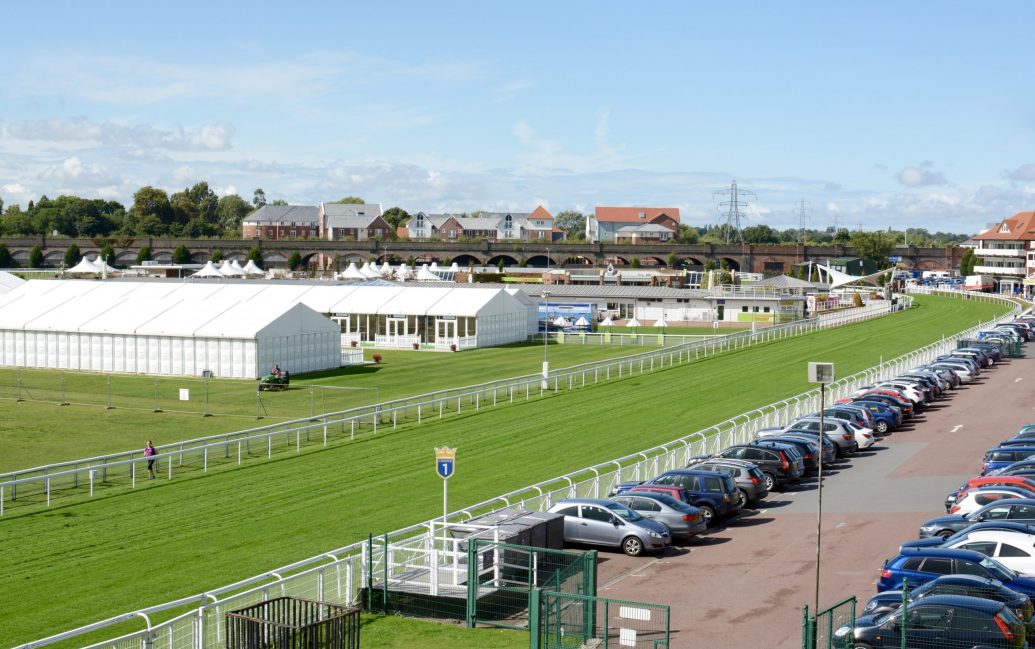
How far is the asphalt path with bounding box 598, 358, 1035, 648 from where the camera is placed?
19.0 m

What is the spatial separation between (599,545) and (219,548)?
26.9 ft

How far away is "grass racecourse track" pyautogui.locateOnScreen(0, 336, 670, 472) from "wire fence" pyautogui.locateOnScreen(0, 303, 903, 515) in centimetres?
142

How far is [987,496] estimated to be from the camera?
26.1 m

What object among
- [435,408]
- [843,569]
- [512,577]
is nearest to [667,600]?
[512,577]

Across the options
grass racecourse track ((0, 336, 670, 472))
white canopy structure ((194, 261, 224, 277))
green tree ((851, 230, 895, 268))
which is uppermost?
green tree ((851, 230, 895, 268))

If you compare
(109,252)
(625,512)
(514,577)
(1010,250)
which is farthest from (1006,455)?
(109,252)

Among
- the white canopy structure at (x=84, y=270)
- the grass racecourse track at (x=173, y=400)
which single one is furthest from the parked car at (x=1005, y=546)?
the white canopy structure at (x=84, y=270)

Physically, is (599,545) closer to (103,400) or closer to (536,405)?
(536,405)

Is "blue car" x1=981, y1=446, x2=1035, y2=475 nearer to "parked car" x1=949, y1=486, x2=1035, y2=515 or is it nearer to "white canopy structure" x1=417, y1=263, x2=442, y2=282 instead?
"parked car" x1=949, y1=486, x2=1035, y2=515

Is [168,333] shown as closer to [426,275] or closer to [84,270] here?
[426,275]

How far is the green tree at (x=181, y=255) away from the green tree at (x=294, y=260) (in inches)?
621

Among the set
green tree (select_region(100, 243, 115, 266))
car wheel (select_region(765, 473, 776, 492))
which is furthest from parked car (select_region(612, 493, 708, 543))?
green tree (select_region(100, 243, 115, 266))

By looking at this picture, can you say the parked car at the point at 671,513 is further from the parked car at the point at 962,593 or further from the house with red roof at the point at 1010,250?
the house with red roof at the point at 1010,250

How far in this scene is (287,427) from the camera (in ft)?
133
